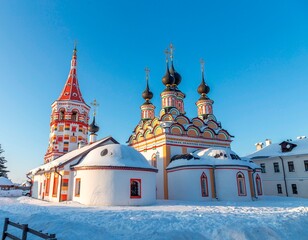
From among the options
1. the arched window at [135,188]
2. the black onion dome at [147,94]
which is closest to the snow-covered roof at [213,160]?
the arched window at [135,188]

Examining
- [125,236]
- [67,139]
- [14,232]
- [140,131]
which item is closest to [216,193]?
[140,131]

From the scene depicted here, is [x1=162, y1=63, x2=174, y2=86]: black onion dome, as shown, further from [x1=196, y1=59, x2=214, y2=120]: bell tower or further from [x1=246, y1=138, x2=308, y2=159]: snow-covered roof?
[x1=246, y1=138, x2=308, y2=159]: snow-covered roof

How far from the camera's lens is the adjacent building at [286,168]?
25.2m

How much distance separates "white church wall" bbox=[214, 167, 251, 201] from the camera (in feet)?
61.7

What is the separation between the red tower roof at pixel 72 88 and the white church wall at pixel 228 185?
64.2ft

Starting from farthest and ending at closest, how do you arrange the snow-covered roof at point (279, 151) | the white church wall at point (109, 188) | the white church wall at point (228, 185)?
the snow-covered roof at point (279, 151)
the white church wall at point (228, 185)
the white church wall at point (109, 188)

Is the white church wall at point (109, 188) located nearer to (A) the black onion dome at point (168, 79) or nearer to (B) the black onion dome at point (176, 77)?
(A) the black onion dome at point (168, 79)

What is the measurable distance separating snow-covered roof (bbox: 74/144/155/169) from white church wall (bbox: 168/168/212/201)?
4.25 metres

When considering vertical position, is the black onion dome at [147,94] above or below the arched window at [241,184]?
above

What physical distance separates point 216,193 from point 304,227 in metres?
9.56

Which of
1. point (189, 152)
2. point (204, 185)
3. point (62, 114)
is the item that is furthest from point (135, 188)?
point (62, 114)

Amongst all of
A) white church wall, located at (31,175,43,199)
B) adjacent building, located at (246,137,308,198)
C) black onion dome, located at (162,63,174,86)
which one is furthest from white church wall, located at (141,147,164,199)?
adjacent building, located at (246,137,308,198)

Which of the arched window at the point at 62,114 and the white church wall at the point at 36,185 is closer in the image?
the white church wall at the point at 36,185

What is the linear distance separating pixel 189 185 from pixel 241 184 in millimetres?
4181
